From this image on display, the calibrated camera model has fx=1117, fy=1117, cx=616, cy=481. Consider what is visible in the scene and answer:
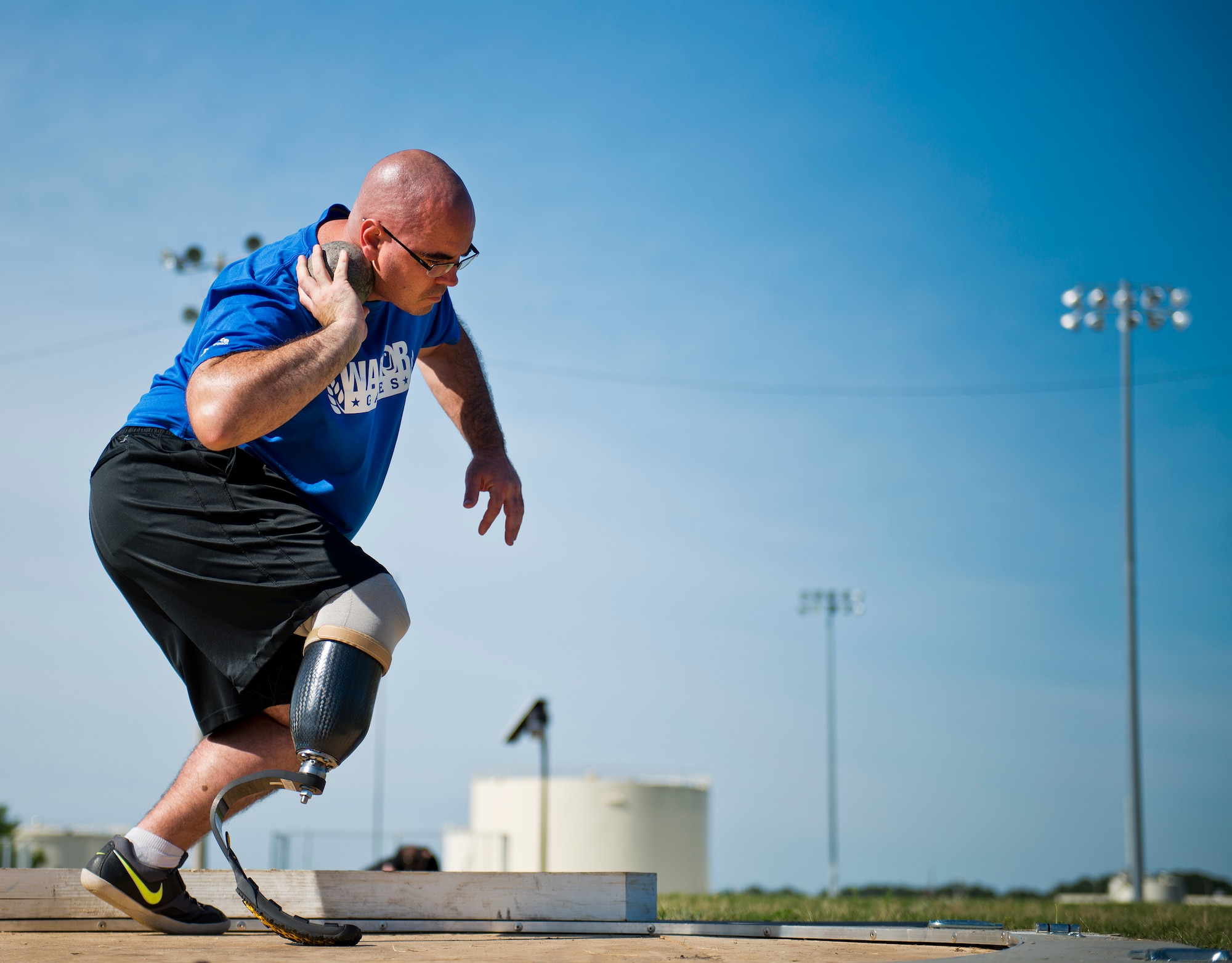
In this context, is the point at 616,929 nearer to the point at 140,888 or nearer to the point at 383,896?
the point at 383,896

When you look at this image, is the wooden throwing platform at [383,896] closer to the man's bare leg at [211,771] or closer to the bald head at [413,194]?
the man's bare leg at [211,771]

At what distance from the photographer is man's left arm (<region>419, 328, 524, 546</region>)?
341 cm

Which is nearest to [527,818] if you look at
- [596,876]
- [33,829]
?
[33,829]

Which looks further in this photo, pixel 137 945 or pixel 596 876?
pixel 596 876

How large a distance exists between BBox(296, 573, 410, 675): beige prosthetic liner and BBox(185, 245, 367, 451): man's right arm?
416 mm

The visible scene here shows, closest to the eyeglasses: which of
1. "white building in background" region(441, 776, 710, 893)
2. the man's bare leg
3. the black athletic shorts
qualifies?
the black athletic shorts

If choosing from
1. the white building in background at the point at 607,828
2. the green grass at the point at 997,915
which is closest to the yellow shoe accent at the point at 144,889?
the green grass at the point at 997,915

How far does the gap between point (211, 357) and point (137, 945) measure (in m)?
1.29

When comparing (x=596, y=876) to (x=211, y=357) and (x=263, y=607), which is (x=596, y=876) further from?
(x=211, y=357)

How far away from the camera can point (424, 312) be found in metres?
2.91

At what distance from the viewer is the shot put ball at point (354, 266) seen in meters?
2.64

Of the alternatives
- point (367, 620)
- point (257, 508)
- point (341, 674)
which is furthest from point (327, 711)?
point (257, 508)

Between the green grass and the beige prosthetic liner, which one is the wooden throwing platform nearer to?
the green grass

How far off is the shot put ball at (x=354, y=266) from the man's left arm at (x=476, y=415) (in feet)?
2.73
